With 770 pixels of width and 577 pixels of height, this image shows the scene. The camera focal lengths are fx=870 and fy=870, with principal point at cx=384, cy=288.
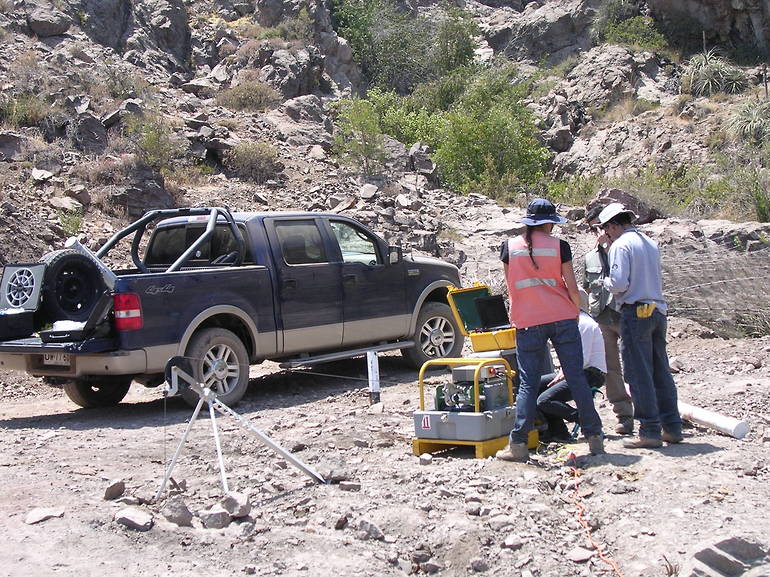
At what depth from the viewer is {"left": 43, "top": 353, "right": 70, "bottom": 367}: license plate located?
8164mm

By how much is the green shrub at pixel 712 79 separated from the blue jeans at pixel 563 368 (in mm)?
28664

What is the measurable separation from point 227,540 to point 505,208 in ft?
55.7

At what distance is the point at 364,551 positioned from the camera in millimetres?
4754

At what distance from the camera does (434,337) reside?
10.7 metres

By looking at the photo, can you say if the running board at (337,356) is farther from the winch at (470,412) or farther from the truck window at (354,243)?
the winch at (470,412)

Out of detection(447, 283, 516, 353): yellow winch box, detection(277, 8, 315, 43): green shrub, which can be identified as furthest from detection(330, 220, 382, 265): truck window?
detection(277, 8, 315, 43): green shrub

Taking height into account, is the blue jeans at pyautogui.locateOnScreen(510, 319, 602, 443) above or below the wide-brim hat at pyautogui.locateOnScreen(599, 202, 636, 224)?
below

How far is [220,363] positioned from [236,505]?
12.0 feet

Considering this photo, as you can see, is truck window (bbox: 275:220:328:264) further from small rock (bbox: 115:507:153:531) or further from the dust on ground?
small rock (bbox: 115:507:153:531)

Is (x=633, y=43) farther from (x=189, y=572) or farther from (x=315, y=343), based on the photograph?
(x=189, y=572)

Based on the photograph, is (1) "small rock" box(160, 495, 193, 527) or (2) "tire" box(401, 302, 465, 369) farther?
(2) "tire" box(401, 302, 465, 369)

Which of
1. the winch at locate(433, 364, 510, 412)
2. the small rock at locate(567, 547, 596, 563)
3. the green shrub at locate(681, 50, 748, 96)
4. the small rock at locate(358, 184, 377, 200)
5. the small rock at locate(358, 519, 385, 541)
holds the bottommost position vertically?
the small rock at locate(567, 547, 596, 563)

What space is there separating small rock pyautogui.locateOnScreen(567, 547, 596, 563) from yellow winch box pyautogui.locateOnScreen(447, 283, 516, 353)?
8.56 ft

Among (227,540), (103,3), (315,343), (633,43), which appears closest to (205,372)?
(315,343)
